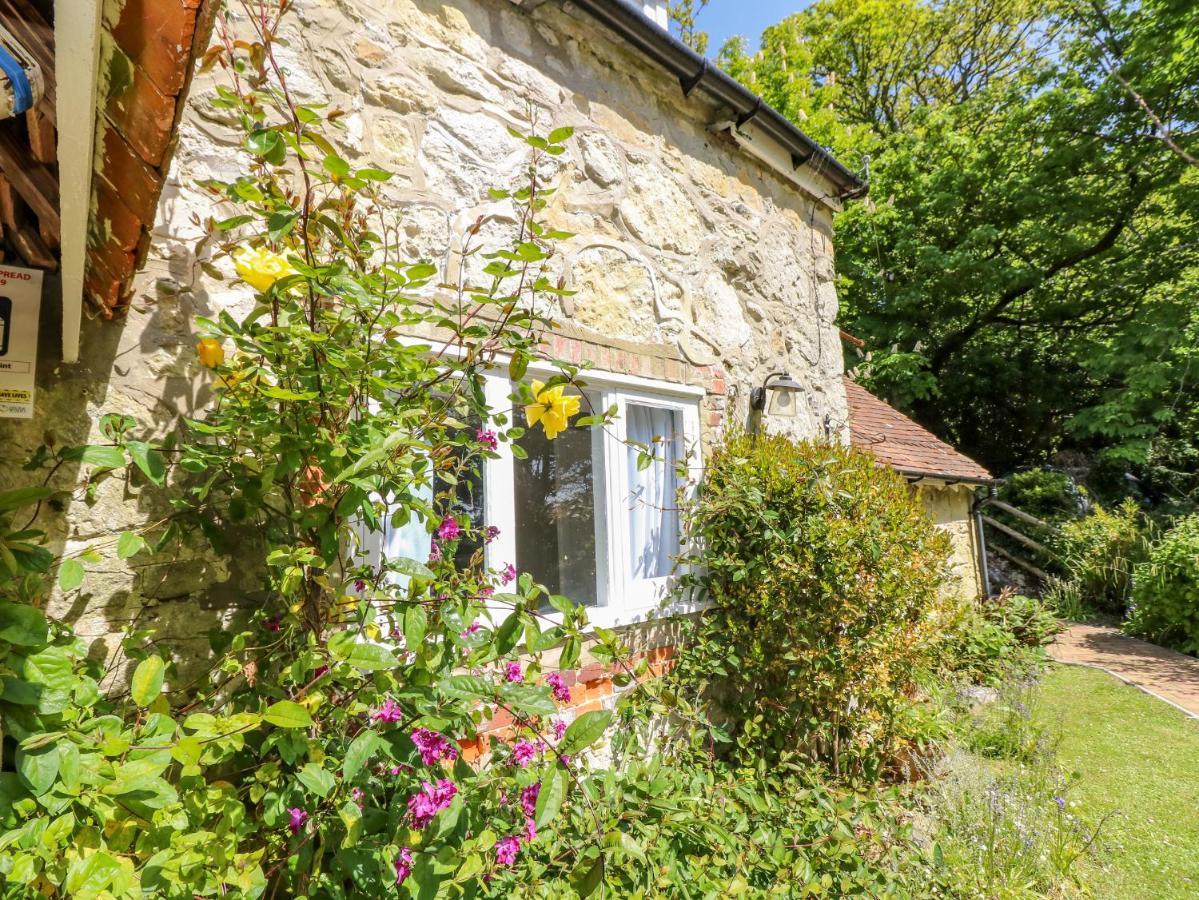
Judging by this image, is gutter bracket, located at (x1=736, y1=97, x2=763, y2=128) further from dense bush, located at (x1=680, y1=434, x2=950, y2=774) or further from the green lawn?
the green lawn

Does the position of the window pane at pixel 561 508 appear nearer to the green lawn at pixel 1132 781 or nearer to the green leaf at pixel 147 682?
the green leaf at pixel 147 682

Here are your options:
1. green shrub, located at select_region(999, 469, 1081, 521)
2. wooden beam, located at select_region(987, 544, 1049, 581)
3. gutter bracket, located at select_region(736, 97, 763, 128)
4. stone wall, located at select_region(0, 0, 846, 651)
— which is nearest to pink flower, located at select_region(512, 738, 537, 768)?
stone wall, located at select_region(0, 0, 846, 651)

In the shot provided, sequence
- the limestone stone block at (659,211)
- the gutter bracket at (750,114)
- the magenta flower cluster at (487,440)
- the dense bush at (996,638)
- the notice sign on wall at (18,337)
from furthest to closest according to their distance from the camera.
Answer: the dense bush at (996,638) < the gutter bracket at (750,114) < the limestone stone block at (659,211) < the magenta flower cluster at (487,440) < the notice sign on wall at (18,337)

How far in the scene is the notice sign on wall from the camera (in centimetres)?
166

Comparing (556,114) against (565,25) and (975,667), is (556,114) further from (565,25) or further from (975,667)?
(975,667)

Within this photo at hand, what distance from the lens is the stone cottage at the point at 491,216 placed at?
3.93 feet

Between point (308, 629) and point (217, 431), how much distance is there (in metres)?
0.63

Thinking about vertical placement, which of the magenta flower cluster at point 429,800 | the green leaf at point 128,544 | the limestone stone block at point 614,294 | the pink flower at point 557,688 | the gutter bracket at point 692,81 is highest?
the gutter bracket at point 692,81

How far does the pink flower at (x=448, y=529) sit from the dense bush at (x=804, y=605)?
1.86m

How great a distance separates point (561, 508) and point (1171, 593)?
408 inches

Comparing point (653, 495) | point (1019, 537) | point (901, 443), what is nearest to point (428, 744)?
point (653, 495)

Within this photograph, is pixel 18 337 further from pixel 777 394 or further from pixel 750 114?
pixel 750 114

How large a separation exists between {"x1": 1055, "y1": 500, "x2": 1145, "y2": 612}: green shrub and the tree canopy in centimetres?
163

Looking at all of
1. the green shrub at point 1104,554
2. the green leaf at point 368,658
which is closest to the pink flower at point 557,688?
the green leaf at point 368,658
